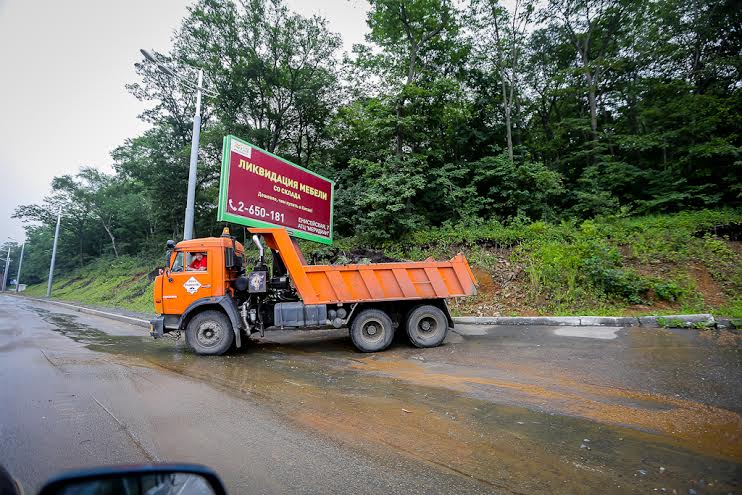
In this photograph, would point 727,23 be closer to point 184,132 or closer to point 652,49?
point 652,49

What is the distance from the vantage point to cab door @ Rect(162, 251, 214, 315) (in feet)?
25.5

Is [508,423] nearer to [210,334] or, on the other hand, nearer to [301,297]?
[301,297]

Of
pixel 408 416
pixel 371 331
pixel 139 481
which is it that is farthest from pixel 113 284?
pixel 139 481

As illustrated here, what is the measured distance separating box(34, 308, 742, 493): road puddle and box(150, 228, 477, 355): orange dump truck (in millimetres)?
1303

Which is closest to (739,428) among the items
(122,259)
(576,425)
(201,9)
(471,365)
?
(576,425)

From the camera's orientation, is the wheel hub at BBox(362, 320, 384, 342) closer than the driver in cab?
Yes

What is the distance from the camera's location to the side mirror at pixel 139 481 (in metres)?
1.00

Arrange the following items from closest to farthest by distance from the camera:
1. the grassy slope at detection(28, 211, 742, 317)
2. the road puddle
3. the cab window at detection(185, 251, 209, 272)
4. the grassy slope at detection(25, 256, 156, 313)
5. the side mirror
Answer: the side mirror < the road puddle < the cab window at detection(185, 251, 209, 272) < the grassy slope at detection(28, 211, 742, 317) < the grassy slope at detection(25, 256, 156, 313)

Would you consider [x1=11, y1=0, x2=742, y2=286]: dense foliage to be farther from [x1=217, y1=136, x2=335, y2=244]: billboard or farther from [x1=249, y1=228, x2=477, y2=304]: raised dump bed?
[x1=249, y1=228, x2=477, y2=304]: raised dump bed

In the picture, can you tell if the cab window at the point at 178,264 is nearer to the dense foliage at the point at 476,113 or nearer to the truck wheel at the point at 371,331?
the truck wheel at the point at 371,331

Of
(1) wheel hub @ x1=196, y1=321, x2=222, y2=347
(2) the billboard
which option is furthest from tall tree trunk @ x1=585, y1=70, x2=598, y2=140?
(1) wheel hub @ x1=196, y1=321, x2=222, y2=347

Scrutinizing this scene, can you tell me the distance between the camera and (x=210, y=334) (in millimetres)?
7645

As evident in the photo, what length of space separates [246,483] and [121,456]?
4.22 ft

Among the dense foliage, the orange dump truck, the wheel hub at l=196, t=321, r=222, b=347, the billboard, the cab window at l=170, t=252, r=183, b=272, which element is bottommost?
the wheel hub at l=196, t=321, r=222, b=347
